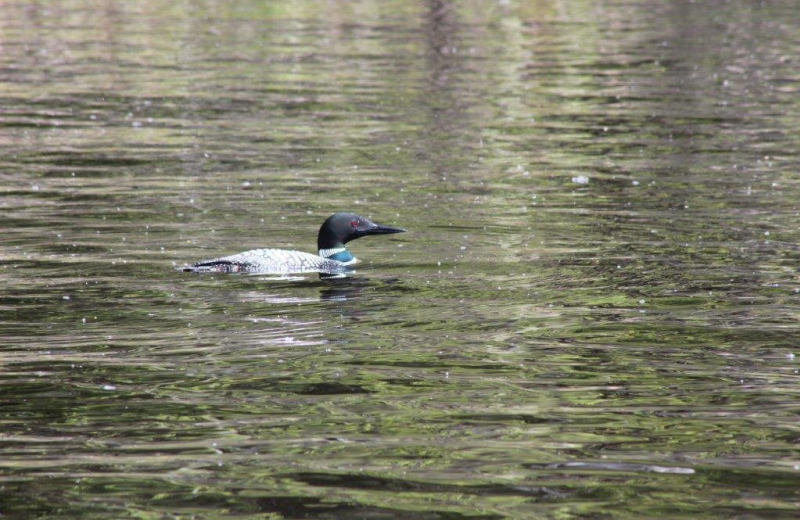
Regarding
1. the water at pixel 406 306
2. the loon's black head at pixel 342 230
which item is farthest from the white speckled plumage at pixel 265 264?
the loon's black head at pixel 342 230

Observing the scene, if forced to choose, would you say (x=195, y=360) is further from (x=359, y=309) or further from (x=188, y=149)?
(x=188, y=149)

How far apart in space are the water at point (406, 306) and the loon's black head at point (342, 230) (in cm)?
36

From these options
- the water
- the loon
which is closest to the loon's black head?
the loon

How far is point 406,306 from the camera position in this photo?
11.5 meters

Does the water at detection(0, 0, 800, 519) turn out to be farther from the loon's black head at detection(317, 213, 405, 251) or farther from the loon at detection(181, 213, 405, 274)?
the loon's black head at detection(317, 213, 405, 251)

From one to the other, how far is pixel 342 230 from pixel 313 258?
1.76 ft

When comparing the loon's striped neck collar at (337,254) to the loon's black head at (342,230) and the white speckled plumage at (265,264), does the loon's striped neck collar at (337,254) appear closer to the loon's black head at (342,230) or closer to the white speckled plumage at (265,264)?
the loon's black head at (342,230)

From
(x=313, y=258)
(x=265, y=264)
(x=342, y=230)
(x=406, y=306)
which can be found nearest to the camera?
(x=406, y=306)

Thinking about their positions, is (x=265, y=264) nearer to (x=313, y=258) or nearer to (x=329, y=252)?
(x=313, y=258)

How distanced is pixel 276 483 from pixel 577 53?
30.1 m

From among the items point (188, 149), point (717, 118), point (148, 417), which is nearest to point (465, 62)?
point (717, 118)

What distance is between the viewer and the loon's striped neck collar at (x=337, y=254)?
→ 13250mm

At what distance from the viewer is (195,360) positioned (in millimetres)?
9758

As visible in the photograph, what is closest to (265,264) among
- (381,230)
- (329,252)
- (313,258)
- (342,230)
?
(313,258)
